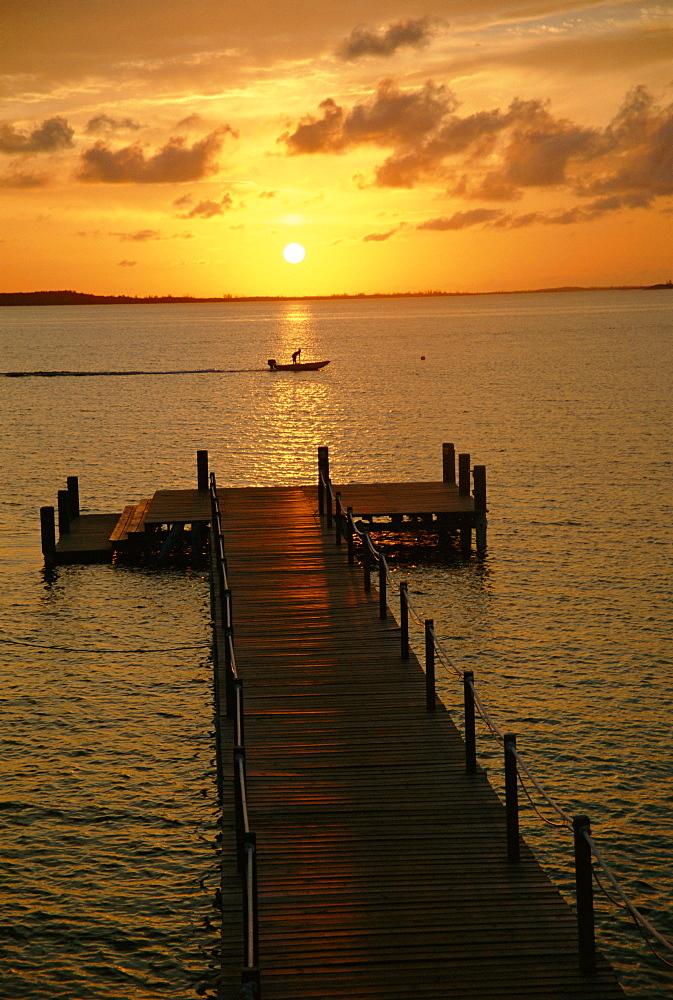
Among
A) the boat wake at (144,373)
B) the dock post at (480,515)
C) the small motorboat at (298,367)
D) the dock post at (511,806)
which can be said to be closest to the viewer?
the dock post at (511,806)

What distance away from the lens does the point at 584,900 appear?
8.66 m

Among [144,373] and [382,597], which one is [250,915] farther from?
[144,373]

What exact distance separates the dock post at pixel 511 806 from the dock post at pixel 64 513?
24.4 m

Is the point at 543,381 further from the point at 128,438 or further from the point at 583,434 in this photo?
the point at 128,438

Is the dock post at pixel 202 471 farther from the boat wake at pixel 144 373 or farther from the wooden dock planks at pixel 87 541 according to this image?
the boat wake at pixel 144 373

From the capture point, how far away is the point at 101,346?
618 feet

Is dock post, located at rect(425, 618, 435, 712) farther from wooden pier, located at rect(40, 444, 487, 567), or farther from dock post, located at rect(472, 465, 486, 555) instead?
dock post, located at rect(472, 465, 486, 555)

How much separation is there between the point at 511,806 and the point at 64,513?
25.3m

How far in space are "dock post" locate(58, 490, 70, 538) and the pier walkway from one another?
55.4ft

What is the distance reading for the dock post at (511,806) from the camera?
10234 millimetres

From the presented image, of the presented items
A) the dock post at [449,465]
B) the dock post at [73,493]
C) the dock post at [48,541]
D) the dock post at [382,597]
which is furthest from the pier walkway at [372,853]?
the dock post at [73,493]

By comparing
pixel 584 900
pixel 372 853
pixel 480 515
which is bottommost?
pixel 372 853

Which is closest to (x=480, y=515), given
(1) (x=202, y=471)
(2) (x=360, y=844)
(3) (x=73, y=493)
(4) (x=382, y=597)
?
(1) (x=202, y=471)

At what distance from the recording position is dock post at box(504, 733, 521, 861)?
33.6ft
